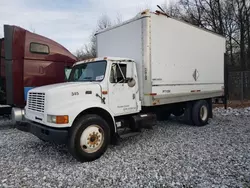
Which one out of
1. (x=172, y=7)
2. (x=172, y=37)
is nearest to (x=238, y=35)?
(x=172, y=7)

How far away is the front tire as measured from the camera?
4.00 m

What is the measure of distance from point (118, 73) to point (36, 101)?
6.49ft

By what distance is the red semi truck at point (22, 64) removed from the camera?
6395 mm

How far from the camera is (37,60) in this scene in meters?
6.76

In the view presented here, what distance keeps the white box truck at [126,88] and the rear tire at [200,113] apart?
17 millimetres

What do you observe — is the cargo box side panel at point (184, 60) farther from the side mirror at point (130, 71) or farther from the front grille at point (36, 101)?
the front grille at point (36, 101)

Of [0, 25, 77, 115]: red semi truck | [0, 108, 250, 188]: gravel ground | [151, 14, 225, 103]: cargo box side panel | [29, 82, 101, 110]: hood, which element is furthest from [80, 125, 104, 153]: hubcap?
[0, 25, 77, 115]: red semi truck

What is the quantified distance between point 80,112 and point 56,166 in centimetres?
120

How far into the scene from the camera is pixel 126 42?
567 cm

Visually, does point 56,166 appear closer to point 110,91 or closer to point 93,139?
point 93,139

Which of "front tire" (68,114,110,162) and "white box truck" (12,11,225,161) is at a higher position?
"white box truck" (12,11,225,161)

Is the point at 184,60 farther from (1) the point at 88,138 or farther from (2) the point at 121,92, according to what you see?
(1) the point at 88,138

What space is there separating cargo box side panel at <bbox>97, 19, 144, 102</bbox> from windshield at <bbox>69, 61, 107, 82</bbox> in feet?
3.40

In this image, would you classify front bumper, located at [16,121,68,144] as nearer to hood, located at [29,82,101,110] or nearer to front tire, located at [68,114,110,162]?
front tire, located at [68,114,110,162]
